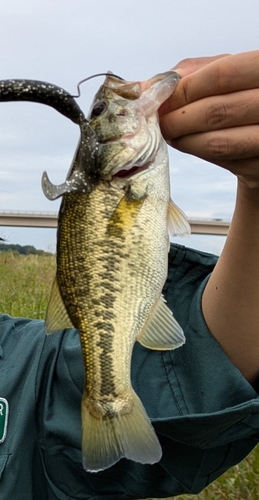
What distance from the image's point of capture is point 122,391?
1441mm

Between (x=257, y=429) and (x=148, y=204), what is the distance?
0.76m

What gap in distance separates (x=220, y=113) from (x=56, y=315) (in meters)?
0.61

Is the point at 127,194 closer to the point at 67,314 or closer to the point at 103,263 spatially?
the point at 103,263

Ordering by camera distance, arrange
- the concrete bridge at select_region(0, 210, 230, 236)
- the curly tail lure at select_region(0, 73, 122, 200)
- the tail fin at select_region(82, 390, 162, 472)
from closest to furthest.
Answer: the curly tail lure at select_region(0, 73, 122, 200) < the tail fin at select_region(82, 390, 162, 472) < the concrete bridge at select_region(0, 210, 230, 236)

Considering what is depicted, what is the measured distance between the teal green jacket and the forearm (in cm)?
5

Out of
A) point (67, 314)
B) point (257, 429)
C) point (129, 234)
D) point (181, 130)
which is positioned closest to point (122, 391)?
point (67, 314)

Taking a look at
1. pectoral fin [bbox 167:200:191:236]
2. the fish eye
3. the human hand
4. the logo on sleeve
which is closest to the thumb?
the human hand

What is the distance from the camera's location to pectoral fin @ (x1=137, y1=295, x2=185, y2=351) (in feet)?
4.64

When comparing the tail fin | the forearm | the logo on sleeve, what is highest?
the forearm

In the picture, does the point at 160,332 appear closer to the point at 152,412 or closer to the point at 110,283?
the point at 110,283

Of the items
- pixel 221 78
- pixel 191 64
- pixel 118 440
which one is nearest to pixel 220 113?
pixel 221 78

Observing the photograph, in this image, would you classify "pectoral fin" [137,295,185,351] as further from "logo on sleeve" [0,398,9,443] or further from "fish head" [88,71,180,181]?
"logo on sleeve" [0,398,9,443]

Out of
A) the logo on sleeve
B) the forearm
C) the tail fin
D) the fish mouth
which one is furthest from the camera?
the logo on sleeve

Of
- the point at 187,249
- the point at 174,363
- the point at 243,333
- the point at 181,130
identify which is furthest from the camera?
the point at 187,249
